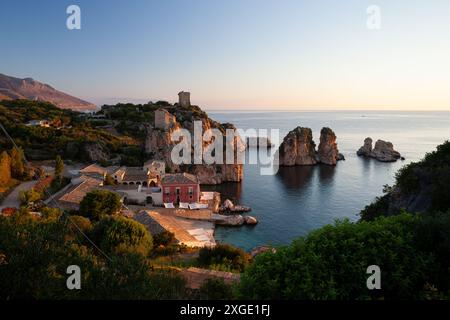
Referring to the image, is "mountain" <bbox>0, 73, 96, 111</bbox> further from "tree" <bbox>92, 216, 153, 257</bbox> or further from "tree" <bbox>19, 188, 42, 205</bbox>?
"tree" <bbox>92, 216, 153, 257</bbox>

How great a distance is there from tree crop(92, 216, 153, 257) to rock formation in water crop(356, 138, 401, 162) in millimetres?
61898

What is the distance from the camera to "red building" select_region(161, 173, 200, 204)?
3528 cm

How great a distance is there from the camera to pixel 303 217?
3438 centimetres

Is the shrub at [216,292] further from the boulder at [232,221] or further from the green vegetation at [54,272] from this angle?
the boulder at [232,221]

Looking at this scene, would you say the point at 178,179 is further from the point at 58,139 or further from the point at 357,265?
the point at 357,265

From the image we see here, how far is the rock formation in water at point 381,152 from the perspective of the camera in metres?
68.4

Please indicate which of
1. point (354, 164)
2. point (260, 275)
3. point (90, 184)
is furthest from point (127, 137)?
point (260, 275)

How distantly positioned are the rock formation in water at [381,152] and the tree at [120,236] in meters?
61.9

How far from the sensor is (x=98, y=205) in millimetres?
25781

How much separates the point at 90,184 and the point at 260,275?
29.2 meters

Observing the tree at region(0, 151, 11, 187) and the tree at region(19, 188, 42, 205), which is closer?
the tree at region(19, 188, 42, 205)

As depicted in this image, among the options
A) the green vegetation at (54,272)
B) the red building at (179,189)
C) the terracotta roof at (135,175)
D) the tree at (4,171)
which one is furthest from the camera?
the terracotta roof at (135,175)

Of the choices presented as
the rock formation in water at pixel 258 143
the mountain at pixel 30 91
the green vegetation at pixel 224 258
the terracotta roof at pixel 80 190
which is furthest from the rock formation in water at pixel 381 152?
the mountain at pixel 30 91

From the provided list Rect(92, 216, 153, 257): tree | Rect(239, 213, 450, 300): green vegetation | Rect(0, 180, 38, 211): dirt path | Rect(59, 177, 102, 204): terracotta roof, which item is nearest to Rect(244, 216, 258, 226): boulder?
Rect(59, 177, 102, 204): terracotta roof
